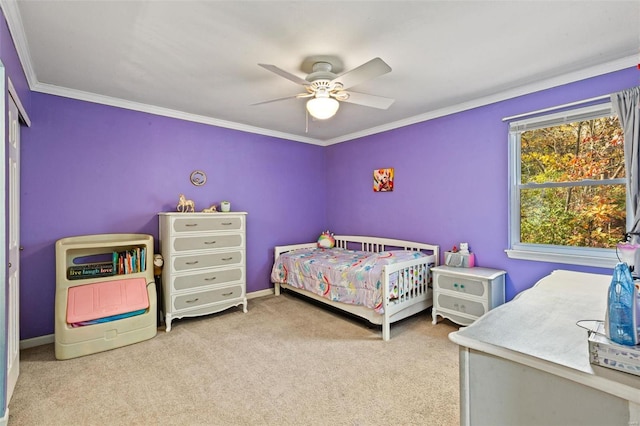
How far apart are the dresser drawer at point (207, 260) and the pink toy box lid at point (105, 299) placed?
1.27ft

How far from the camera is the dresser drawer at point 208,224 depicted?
10.9 ft

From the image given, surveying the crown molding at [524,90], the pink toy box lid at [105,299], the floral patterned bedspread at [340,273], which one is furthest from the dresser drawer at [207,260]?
the crown molding at [524,90]

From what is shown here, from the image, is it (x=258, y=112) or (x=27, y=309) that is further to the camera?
(x=258, y=112)

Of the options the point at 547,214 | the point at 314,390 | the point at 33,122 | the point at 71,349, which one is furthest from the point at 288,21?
the point at 71,349

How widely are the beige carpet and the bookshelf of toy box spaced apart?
3.7 inches

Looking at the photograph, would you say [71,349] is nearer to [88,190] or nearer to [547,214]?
[88,190]

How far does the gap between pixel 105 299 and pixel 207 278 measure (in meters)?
0.98

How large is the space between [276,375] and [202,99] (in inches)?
112

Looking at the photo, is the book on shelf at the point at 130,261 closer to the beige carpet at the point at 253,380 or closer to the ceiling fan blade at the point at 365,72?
the beige carpet at the point at 253,380

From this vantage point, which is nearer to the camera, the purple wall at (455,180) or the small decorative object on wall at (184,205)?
the purple wall at (455,180)

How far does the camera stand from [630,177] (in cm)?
231

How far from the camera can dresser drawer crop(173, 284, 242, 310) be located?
10.9 feet

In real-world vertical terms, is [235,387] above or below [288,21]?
below

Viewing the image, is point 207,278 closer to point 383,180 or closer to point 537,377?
point 383,180
